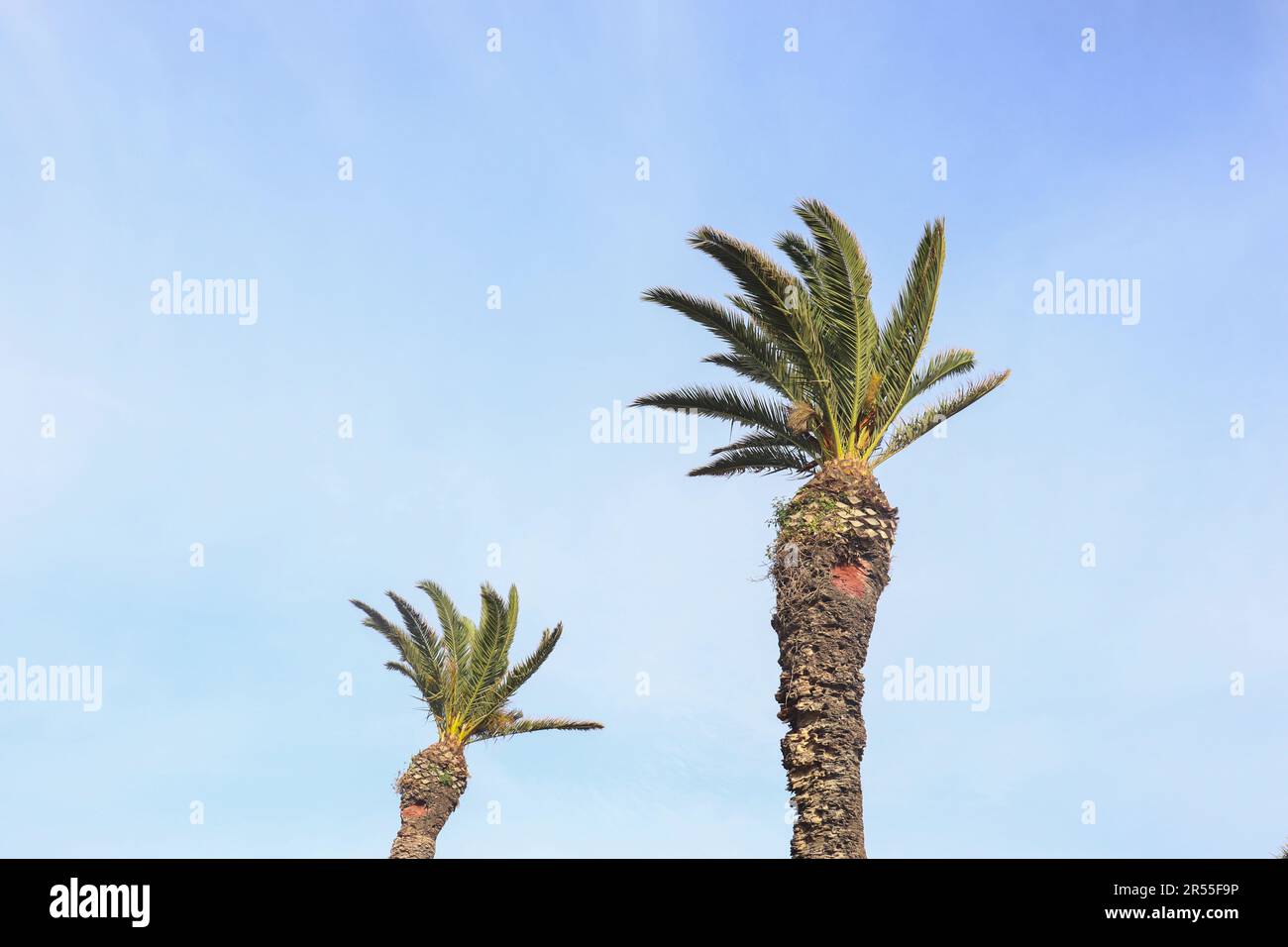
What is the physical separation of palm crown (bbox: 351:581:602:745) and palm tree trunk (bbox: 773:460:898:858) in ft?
39.4

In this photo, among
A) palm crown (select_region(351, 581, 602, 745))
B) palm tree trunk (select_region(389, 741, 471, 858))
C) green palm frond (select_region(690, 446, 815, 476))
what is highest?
green palm frond (select_region(690, 446, 815, 476))

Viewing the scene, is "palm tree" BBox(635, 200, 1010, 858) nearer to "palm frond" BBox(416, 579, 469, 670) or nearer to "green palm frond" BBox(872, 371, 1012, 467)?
"green palm frond" BBox(872, 371, 1012, 467)

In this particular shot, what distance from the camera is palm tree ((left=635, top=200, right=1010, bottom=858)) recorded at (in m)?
13.3

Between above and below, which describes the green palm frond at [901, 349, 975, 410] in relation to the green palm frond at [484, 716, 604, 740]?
above

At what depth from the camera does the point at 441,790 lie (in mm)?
24609

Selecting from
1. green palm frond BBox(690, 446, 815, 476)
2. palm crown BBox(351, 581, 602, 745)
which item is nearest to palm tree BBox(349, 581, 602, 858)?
palm crown BBox(351, 581, 602, 745)

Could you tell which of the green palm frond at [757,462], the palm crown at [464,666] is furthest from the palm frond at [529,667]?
the green palm frond at [757,462]

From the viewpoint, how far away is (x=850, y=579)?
46.3ft

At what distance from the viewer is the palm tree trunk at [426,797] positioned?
24469 mm

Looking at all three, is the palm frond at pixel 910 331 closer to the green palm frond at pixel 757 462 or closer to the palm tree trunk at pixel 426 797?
the green palm frond at pixel 757 462

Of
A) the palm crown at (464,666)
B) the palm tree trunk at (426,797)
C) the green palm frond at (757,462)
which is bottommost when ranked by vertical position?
the palm tree trunk at (426,797)
